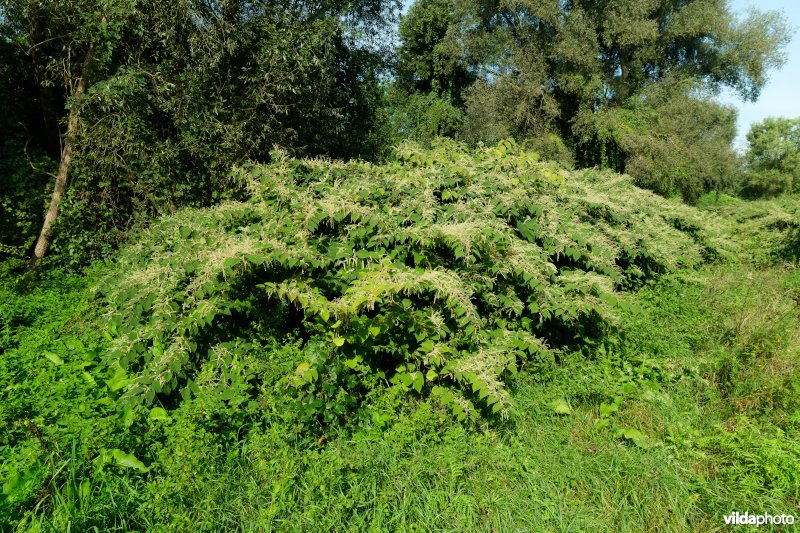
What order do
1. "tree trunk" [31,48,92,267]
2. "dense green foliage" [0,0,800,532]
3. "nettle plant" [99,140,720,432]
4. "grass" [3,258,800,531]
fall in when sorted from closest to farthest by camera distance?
"grass" [3,258,800,531], "dense green foliage" [0,0,800,532], "nettle plant" [99,140,720,432], "tree trunk" [31,48,92,267]

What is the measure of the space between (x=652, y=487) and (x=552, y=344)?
164cm

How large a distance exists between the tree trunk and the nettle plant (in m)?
2.03

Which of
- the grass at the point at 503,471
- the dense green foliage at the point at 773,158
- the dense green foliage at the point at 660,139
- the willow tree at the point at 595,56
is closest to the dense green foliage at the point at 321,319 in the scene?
the grass at the point at 503,471

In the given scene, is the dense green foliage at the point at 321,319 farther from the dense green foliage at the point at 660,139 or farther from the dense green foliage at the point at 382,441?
the dense green foliage at the point at 660,139

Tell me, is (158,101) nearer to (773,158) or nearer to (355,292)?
(355,292)

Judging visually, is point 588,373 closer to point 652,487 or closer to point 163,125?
point 652,487

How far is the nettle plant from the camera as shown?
290cm

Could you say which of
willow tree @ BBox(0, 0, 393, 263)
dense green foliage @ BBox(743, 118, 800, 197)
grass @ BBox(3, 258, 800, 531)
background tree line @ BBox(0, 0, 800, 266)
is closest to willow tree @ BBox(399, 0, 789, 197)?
background tree line @ BBox(0, 0, 800, 266)

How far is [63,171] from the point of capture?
5582 millimetres

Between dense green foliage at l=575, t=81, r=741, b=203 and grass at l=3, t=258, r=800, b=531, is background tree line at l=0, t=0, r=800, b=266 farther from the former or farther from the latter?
dense green foliage at l=575, t=81, r=741, b=203

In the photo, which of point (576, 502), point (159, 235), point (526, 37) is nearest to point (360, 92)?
point (159, 235)

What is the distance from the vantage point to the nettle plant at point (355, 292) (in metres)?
2.90

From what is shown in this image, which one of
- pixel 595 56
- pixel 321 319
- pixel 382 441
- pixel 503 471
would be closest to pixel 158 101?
pixel 321 319

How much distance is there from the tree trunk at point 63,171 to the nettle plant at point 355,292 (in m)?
2.03
